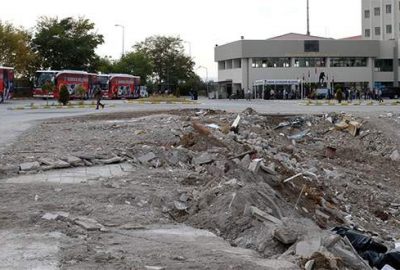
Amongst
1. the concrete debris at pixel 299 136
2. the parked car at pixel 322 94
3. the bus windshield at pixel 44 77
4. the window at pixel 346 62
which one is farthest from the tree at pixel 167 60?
the concrete debris at pixel 299 136

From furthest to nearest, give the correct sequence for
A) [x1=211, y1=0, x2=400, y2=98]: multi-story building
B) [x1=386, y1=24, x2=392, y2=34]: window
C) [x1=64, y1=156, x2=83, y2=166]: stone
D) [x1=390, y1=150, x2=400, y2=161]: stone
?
1. [x1=386, y1=24, x2=392, y2=34]: window
2. [x1=211, y1=0, x2=400, y2=98]: multi-story building
3. [x1=390, y1=150, x2=400, y2=161]: stone
4. [x1=64, y1=156, x2=83, y2=166]: stone

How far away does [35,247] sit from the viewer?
6.80m

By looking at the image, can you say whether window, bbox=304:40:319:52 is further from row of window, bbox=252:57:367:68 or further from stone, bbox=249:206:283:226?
stone, bbox=249:206:283:226

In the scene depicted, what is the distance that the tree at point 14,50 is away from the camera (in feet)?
240

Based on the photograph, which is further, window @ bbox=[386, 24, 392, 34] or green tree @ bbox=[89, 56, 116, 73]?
window @ bbox=[386, 24, 392, 34]

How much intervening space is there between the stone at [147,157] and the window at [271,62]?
7819 cm

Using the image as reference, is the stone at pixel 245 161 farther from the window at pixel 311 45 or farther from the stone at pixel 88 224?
the window at pixel 311 45

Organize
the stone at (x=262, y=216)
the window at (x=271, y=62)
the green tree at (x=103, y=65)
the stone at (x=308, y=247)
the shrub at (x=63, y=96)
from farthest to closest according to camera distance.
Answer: the window at (x=271, y=62) < the green tree at (x=103, y=65) < the shrub at (x=63, y=96) < the stone at (x=262, y=216) < the stone at (x=308, y=247)

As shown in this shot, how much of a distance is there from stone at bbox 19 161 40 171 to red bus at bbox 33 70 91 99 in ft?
154

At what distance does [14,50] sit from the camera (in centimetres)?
7375

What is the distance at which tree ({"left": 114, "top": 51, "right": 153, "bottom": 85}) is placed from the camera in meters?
101

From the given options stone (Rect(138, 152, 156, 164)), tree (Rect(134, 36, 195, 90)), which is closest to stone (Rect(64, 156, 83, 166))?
stone (Rect(138, 152, 156, 164))

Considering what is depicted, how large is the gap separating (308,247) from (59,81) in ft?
191

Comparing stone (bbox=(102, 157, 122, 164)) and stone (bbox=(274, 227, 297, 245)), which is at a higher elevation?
stone (bbox=(102, 157, 122, 164))
